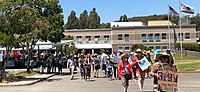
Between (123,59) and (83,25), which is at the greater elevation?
(83,25)

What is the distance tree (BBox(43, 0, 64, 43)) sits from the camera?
27.9m

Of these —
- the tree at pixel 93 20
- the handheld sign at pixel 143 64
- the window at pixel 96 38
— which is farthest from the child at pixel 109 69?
the tree at pixel 93 20

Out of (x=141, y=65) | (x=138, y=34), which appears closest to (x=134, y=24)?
(x=138, y=34)

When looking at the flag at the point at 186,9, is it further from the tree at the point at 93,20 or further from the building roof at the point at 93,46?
the tree at the point at 93,20

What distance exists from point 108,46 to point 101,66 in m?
61.4

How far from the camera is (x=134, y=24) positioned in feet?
288

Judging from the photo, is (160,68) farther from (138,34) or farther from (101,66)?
(138,34)

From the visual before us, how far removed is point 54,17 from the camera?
97.2 ft

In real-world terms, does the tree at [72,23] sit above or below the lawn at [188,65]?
above

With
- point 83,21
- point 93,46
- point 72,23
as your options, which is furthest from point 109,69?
point 83,21

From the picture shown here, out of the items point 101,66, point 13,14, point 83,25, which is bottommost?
point 101,66

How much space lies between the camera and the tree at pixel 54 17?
27.9 meters

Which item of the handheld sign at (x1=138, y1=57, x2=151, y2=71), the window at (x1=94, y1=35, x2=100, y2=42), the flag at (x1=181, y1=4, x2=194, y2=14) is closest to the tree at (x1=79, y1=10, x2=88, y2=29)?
the window at (x1=94, y1=35, x2=100, y2=42)

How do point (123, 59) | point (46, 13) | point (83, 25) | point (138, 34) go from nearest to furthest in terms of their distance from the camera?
point (123, 59), point (46, 13), point (138, 34), point (83, 25)
